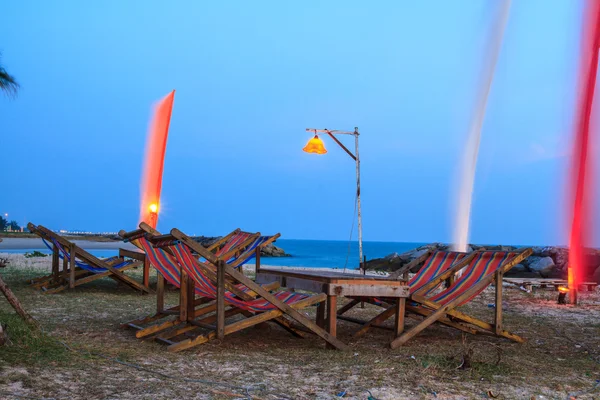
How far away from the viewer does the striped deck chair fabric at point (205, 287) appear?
4.51 metres

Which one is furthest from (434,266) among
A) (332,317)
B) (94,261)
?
(94,261)

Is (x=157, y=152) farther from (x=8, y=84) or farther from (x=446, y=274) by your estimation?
(x=446, y=274)

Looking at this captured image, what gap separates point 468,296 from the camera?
490 centimetres

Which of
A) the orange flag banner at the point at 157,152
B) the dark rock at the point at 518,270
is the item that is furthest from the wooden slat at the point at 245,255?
the dark rock at the point at 518,270

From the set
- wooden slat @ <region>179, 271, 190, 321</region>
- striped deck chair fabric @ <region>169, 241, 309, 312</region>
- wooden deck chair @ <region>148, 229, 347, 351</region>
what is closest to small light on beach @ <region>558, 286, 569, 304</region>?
wooden deck chair @ <region>148, 229, 347, 351</region>

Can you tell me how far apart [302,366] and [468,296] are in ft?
5.48

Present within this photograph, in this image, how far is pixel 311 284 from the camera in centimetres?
479

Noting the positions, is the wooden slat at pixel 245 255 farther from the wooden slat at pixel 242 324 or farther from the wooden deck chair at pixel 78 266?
the wooden slat at pixel 242 324

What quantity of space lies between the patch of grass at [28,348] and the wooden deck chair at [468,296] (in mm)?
2367

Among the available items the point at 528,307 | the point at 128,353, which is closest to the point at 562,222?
the point at 528,307

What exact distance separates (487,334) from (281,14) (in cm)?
2973

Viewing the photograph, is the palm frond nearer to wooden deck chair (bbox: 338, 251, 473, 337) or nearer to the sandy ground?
the sandy ground

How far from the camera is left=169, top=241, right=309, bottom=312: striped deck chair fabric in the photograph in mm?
4512

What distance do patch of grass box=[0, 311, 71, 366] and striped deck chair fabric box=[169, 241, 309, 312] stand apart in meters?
1.02
